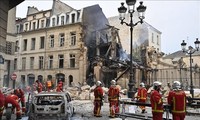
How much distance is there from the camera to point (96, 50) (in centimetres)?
3619

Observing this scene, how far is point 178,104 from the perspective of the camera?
6961 mm

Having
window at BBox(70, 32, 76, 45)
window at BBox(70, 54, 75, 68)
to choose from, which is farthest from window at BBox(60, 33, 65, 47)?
window at BBox(70, 54, 75, 68)

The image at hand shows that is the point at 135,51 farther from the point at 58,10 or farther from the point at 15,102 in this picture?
the point at 15,102

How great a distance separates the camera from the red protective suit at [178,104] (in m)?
6.94

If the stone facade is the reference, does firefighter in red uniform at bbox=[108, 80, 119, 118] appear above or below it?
below

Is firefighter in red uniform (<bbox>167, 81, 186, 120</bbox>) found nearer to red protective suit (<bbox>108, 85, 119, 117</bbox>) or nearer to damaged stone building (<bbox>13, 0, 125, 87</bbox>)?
red protective suit (<bbox>108, 85, 119, 117</bbox>)

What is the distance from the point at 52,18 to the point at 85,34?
650cm

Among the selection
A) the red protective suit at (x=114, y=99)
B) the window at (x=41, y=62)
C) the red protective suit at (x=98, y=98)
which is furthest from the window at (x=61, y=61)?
the red protective suit at (x=114, y=99)

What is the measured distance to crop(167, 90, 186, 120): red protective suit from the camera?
22.8 feet

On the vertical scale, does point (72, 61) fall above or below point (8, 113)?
above

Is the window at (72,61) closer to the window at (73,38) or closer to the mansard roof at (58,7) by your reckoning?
the window at (73,38)

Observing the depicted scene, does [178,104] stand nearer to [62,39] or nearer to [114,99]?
[114,99]

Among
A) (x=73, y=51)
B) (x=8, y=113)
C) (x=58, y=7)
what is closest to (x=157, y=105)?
(x=8, y=113)

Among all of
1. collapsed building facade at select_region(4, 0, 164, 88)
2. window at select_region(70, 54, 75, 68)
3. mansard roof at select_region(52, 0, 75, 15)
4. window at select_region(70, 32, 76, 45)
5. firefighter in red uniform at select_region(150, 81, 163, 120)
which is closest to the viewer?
firefighter in red uniform at select_region(150, 81, 163, 120)
